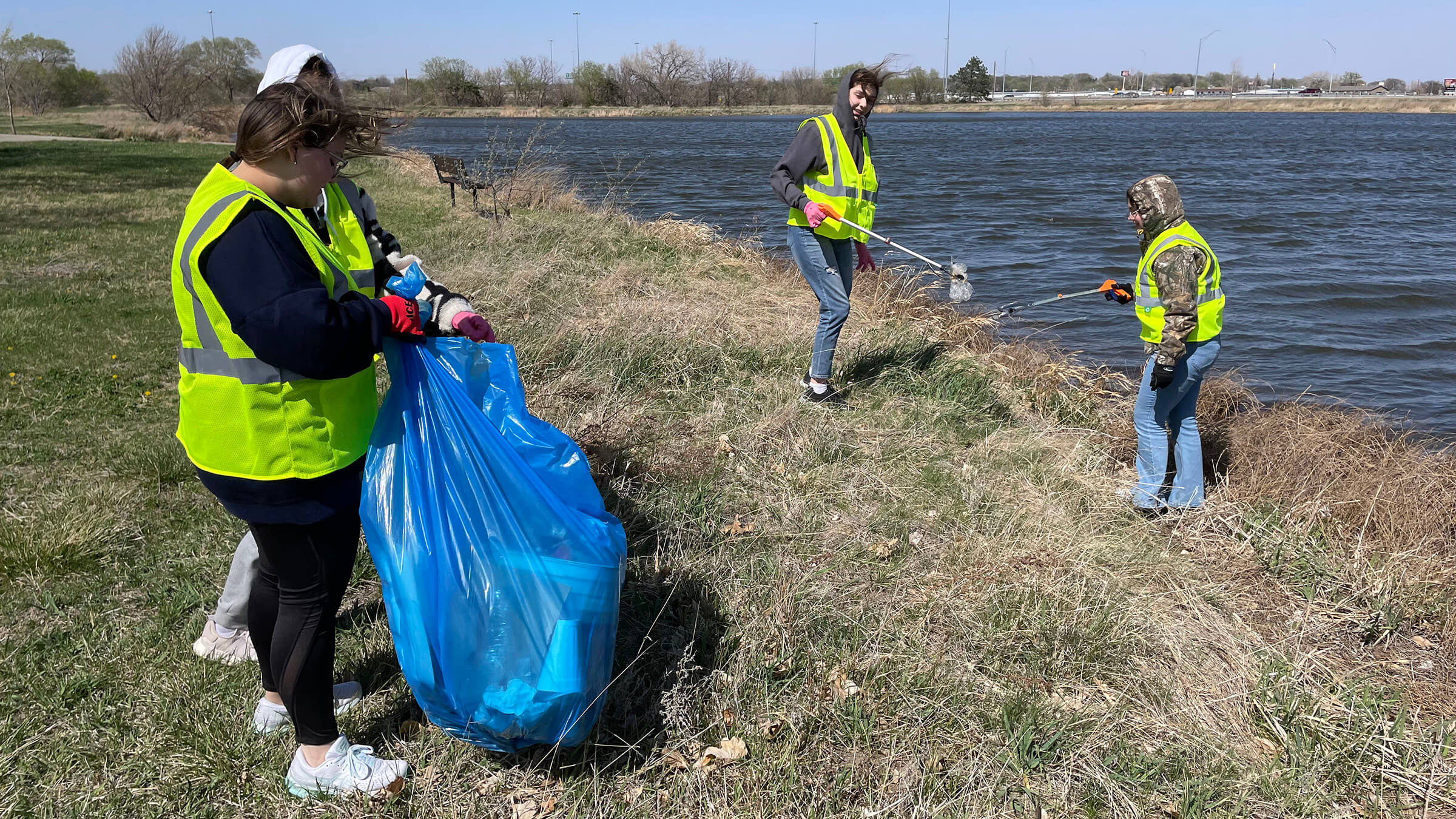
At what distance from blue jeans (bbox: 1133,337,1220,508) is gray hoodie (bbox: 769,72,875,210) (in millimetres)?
2046

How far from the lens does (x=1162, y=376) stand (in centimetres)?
442

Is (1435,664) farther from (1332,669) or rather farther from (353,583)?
(353,583)

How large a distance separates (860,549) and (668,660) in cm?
104

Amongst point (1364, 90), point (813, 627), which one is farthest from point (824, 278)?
point (1364, 90)

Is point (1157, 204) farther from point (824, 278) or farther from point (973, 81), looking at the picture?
point (973, 81)

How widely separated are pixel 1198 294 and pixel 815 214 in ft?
6.38

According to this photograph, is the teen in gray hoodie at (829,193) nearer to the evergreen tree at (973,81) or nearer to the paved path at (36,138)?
the paved path at (36,138)

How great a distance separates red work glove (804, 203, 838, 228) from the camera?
521 centimetres

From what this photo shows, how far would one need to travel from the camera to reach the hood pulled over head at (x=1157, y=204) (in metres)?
4.51

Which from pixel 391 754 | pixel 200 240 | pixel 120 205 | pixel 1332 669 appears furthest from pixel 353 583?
pixel 120 205

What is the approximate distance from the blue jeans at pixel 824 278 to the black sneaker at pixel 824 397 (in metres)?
0.09

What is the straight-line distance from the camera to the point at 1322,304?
10.8 meters

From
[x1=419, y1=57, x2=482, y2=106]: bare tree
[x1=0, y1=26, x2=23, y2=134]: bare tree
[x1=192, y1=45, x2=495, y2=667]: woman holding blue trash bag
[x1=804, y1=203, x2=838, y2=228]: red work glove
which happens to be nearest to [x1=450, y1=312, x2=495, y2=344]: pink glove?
[x1=192, y1=45, x2=495, y2=667]: woman holding blue trash bag

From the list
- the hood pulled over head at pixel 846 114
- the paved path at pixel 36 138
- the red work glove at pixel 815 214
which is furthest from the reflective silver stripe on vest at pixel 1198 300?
the paved path at pixel 36 138
